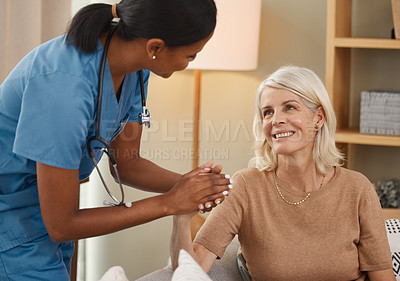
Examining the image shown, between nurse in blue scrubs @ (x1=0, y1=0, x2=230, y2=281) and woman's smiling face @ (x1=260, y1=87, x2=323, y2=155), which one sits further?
woman's smiling face @ (x1=260, y1=87, x2=323, y2=155)

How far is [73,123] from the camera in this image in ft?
3.68

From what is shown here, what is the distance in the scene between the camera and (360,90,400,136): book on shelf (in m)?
2.16

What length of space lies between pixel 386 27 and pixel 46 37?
1.45m

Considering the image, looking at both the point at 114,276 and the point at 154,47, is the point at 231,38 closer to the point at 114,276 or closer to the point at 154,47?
the point at 154,47

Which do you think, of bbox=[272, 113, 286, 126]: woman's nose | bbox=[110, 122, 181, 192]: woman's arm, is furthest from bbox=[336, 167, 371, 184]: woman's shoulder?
bbox=[110, 122, 181, 192]: woman's arm

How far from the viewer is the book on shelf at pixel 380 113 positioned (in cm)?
216

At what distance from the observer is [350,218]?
5.48ft

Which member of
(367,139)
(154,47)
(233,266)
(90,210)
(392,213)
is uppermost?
(154,47)

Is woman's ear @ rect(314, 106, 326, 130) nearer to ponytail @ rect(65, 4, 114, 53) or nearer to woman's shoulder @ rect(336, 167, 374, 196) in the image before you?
woman's shoulder @ rect(336, 167, 374, 196)

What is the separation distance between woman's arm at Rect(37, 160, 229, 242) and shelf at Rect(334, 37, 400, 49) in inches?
42.8

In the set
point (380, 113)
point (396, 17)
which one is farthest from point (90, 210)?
point (396, 17)

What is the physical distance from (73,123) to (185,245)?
557 millimetres

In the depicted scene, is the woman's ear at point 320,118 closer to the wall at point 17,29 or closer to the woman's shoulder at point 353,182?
the woman's shoulder at point 353,182

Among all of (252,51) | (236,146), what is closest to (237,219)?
(252,51)
